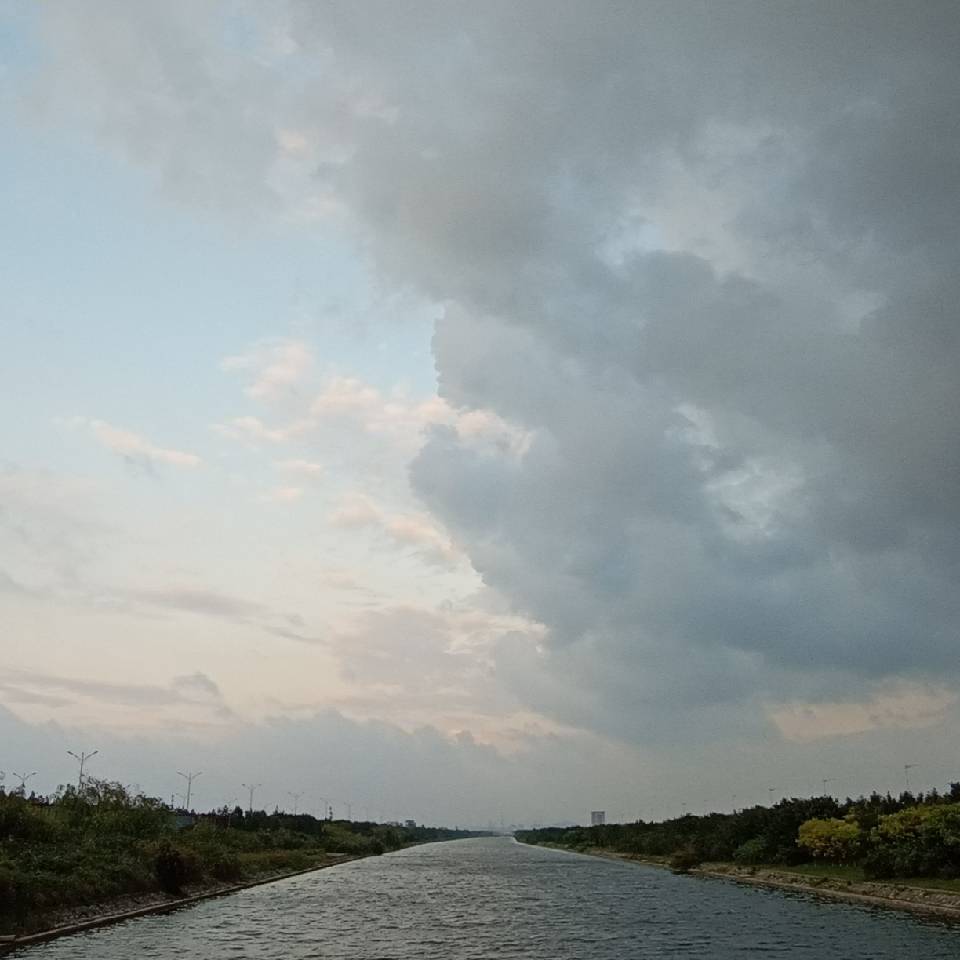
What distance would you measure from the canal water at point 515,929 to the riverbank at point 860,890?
233 cm

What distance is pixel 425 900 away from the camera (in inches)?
2965

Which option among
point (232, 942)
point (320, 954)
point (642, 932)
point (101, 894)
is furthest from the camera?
point (101, 894)

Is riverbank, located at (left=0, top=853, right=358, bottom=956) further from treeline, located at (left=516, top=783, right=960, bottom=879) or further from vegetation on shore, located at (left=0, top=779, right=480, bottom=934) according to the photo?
treeline, located at (left=516, top=783, right=960, bottom=879)

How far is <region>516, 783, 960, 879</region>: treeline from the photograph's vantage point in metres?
66.7

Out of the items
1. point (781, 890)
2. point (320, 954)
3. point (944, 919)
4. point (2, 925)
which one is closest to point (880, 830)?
point (781, 890)

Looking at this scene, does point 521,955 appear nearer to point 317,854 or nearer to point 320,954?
point 320,954

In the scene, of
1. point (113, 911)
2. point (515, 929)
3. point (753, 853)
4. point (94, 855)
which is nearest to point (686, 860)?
point (753, 853)

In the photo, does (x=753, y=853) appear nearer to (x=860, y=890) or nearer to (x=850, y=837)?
(x=850, y=837)

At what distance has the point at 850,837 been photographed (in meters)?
85.6

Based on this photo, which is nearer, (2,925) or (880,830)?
(2,925)

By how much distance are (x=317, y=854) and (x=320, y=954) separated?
133553 millimetres

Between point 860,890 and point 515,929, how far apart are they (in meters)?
30.2

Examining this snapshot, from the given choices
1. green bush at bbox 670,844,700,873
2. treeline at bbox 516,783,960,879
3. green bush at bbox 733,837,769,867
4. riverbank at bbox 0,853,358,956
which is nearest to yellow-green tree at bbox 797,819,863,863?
treeline at bbox 516,783,960,879

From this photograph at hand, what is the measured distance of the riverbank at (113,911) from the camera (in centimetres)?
4459
